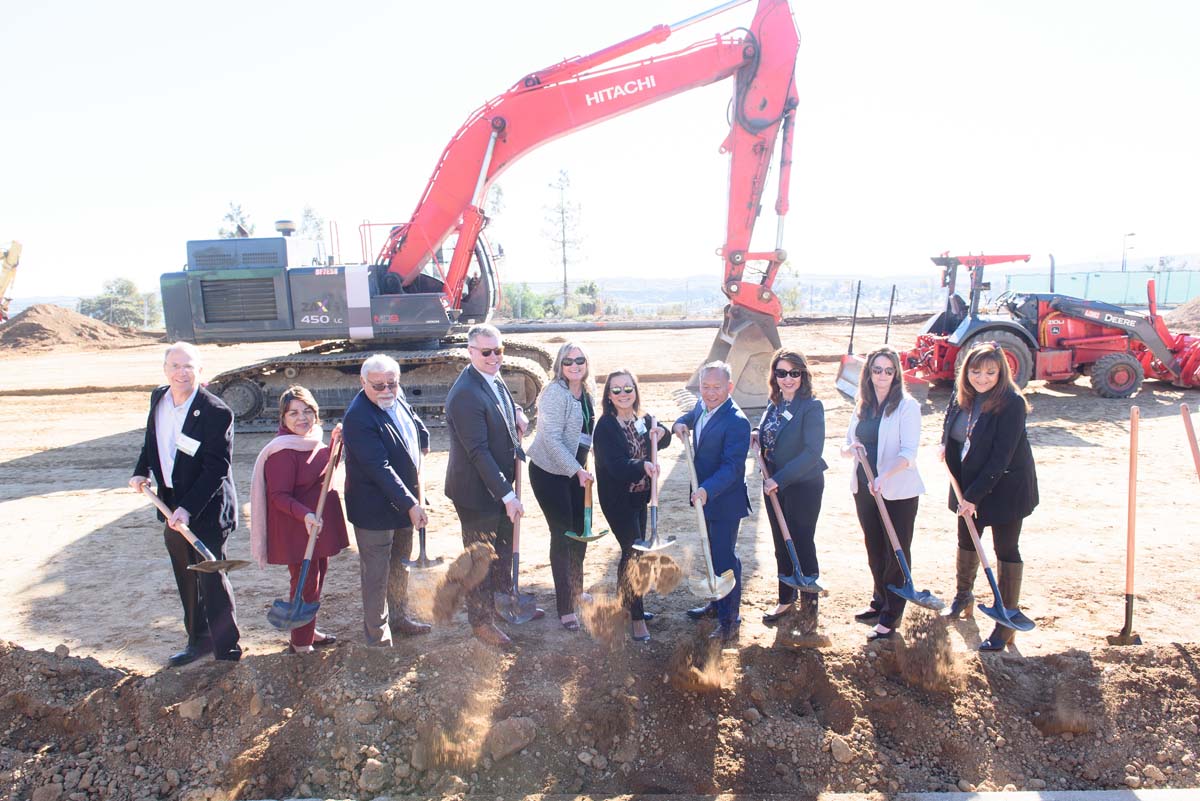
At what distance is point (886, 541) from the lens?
15.1 feet

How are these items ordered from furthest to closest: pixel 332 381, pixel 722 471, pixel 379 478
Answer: pixel 332 381 → pixel 722 471 → pixel 379 478

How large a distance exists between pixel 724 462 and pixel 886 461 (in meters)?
0.95

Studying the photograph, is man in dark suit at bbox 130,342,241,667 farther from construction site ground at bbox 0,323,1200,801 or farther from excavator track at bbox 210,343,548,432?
excavator track at bbox 210,343,548,432

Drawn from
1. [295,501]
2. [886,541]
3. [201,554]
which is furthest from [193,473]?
[886,541]

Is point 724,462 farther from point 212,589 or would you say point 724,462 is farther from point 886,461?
point 212,589

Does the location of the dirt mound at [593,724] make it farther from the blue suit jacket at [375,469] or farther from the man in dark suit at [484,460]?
the blue suit jacket at [375,469]

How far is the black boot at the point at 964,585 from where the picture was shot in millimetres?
4707

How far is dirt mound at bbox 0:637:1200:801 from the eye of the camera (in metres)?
3.67

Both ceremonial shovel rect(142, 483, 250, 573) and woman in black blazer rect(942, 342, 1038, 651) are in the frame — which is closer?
ceremonial shovel rect(142, 483, 250, 573)

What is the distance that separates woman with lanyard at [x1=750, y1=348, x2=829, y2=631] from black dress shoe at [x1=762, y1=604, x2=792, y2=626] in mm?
168

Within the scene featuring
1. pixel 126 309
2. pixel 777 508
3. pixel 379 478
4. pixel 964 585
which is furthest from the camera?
pixel 126 309

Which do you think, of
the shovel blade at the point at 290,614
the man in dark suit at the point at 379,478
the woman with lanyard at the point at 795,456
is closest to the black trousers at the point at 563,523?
the man in dark suit at the point at 379,478

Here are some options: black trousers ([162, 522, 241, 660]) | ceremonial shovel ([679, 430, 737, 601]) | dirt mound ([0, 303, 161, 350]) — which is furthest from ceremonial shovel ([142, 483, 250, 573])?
dirt mound ([0, 303, 161, 350])

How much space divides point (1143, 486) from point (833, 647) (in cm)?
521
